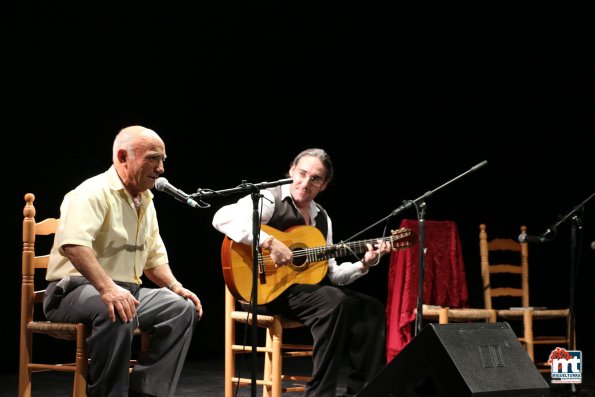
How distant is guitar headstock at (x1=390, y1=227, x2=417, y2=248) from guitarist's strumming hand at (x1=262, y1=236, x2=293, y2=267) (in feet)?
1.70

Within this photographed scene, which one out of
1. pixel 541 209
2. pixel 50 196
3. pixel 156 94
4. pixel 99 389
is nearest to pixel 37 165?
pixel 50 196

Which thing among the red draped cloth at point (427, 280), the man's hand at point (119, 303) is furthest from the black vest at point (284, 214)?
the man's hand at point (119, 303)

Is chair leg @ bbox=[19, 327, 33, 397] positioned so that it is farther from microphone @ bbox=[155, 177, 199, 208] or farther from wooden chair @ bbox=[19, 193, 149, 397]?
microphone @ bbox=[155, 177, 199, 208]

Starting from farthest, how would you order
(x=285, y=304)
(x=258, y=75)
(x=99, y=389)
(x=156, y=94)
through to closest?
(x=258, y=75)
(x=156, y=94)
(x=285, y=304)
(x=99, y=389)

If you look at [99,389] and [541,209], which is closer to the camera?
[99,389]

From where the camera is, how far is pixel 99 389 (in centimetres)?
258

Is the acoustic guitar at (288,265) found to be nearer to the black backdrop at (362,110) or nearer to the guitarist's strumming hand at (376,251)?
the guitarist's strumming hand at (376,251)

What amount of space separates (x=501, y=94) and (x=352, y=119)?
1163 millimetres

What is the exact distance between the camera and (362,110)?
237 inches

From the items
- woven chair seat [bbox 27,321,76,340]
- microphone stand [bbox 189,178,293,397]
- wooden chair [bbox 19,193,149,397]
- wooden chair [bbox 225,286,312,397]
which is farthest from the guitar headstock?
woven chair seat [bbox 27,321,76,340]

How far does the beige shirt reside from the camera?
2.70m

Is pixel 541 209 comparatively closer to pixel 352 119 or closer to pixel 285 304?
pixel 352 119

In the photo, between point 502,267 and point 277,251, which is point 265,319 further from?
point 502,267

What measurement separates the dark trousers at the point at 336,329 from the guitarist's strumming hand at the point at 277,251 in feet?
0.48
